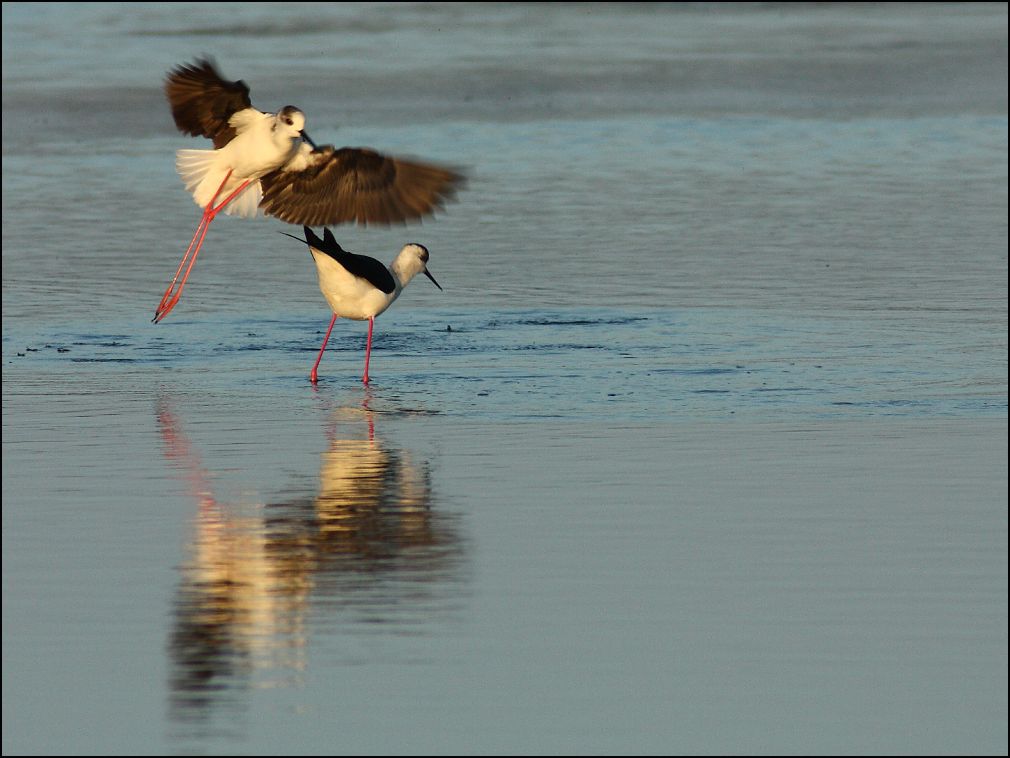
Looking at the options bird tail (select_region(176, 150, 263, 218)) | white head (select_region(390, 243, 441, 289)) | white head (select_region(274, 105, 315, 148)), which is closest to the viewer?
white head (select_region(274, 105, 315, 148))

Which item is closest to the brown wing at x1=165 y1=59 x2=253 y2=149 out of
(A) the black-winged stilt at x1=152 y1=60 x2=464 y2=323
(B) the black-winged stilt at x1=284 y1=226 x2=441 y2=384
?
(A) the black-winged stilt at x1=152 y1=60 x2=464 y2=323

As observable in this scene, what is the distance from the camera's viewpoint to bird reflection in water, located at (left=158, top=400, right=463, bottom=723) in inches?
228

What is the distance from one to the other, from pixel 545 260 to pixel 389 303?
8.65ft

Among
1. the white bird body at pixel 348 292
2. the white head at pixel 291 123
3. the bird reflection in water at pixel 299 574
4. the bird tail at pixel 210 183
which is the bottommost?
the bird reflection in water at pixel 299 574

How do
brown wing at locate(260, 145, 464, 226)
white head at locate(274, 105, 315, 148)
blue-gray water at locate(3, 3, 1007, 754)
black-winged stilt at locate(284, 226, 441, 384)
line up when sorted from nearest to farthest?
blue-gray water at locate(3, 3, 1007, 754), brown wing at locate(260, 145, 464, 226), white head at locate(274, 105, 315, 148), black-winged stilt at locate(284, 226, 441, 384)

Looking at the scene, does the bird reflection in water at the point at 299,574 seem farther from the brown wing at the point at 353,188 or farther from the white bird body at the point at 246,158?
the white bird body at the point at 246,158

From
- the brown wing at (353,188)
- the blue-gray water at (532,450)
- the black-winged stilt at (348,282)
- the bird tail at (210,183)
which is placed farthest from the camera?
the black-winged stilt at (348,282)

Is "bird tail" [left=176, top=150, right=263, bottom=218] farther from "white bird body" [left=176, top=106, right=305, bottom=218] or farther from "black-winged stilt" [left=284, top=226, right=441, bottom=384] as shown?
"black-winged stilt" [left=284, top=226, right=441, bottom=384]

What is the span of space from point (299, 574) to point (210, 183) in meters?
5.13

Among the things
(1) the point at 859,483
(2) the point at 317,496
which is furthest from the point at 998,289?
(2) the point at 317,496

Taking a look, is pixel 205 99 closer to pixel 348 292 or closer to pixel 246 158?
pixel 246 158

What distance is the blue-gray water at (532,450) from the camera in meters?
5.59

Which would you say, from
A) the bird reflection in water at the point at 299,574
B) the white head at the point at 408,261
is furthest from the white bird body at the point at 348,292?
the bird reflection in water at the point at 299,574

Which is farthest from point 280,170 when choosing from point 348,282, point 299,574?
point 299,574
